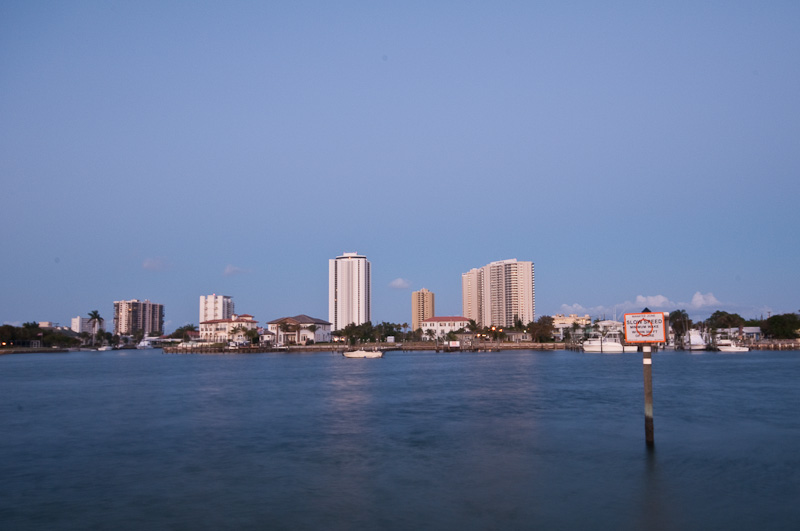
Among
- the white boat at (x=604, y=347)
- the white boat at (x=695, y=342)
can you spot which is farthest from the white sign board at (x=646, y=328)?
the white boat at (x=695, y=342)

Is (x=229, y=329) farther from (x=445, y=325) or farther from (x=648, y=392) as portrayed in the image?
(x=648, y=392)

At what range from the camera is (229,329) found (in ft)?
579

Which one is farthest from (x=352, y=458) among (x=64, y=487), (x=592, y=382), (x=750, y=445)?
(x=592, y=382)

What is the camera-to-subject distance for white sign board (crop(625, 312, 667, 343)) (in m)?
19.8

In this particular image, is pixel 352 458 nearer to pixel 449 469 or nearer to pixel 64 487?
pixel 449 469

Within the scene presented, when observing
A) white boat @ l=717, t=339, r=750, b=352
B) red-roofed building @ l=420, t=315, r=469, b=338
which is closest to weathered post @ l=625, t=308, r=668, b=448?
white boat @ l=717, t=339, r=750, b=352

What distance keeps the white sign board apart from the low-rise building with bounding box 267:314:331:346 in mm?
141242

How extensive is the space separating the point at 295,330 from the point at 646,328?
142653 millimetres

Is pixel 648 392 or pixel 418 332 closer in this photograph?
pixel 648 392

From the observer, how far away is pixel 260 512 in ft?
48.0

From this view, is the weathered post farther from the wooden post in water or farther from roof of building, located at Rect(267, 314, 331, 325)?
roof of building, located at Rect(267, 314, 331, 325)

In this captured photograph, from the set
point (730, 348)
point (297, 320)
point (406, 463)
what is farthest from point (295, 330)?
point (406, 463)

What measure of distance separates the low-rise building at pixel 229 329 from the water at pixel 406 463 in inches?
5143

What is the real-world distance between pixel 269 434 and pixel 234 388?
23.6 meters
